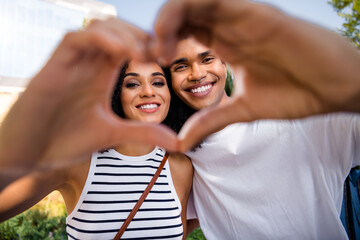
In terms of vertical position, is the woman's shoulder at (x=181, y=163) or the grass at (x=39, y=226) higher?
the woman's shoulder at (x=181, y=163)

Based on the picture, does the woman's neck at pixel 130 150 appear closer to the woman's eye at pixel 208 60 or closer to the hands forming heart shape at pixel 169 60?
the woman's eye at pixel 208 60

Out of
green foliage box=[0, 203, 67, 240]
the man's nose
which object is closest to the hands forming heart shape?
the man's nose

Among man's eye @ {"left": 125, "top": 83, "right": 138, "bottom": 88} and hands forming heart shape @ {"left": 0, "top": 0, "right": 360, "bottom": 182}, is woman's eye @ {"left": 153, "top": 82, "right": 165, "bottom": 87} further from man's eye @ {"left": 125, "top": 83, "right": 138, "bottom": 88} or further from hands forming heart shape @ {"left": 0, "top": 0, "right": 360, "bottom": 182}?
hands forming heart shape @ {"left": 0, "top": 0, "right": 360, "bottom": 182}

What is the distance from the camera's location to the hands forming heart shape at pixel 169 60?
17.6 inches

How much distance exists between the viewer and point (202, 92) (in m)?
1.55

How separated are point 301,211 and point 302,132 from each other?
0.44 meters

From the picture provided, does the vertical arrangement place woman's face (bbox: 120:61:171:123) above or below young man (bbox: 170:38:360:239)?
above

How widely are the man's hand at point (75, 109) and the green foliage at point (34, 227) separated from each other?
376cm

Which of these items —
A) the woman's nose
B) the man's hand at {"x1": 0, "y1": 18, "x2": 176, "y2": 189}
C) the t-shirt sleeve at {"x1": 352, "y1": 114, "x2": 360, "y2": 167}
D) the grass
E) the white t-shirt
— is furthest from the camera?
the grass

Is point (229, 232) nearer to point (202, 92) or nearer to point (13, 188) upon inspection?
point (202, 92)

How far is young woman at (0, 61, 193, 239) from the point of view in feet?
4.00

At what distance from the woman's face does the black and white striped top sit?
298 mm

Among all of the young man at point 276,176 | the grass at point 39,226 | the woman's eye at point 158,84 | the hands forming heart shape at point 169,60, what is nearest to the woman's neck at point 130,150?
the young man at point 276,176

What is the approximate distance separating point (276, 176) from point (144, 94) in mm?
964
